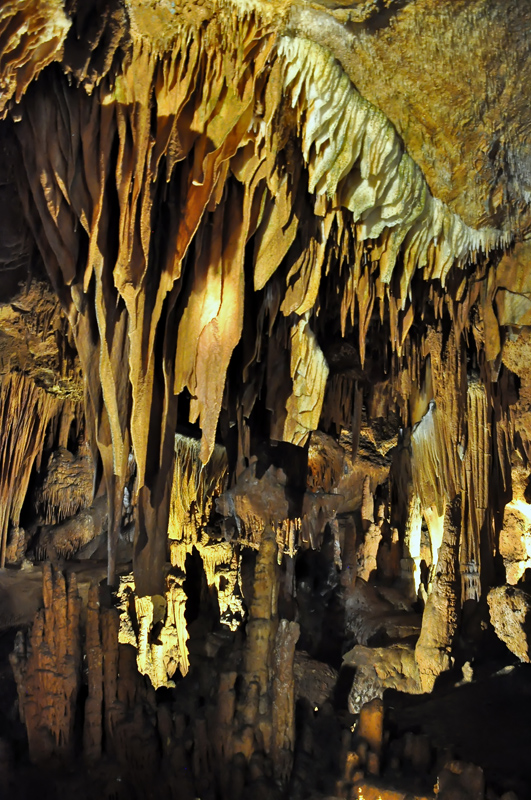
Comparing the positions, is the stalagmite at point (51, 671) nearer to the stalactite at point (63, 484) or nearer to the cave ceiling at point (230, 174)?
the cave ceiling at point (230, 174)

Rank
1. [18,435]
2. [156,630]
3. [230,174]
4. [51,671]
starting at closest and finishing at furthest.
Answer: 1. [230,174]
2. [51,671]
3. [18,435]
4. [156,630]

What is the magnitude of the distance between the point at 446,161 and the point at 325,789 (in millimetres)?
4050

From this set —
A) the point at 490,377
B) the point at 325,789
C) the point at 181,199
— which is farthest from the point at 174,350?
the point at 325,789

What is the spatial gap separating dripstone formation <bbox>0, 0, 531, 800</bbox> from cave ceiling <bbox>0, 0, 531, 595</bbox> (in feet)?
0.04

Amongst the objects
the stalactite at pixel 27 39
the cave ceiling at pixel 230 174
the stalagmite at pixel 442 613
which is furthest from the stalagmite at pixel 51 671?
the stalactite at pixel 27 39

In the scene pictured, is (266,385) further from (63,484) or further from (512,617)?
(63,484)

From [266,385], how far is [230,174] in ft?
8.35

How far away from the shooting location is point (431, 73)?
7.83 feet

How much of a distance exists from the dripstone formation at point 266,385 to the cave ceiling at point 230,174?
1cm

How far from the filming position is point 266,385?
509 centimetres

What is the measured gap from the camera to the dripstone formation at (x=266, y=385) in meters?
2.27

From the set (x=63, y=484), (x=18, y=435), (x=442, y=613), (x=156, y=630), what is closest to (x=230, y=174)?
(x=442, y=613)

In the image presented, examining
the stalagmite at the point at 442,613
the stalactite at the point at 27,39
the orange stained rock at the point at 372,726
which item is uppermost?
the stalactite at the point at 27,39

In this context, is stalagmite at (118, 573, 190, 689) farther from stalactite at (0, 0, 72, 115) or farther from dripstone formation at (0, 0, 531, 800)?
stalactite at (0, 0, 72, 115)
